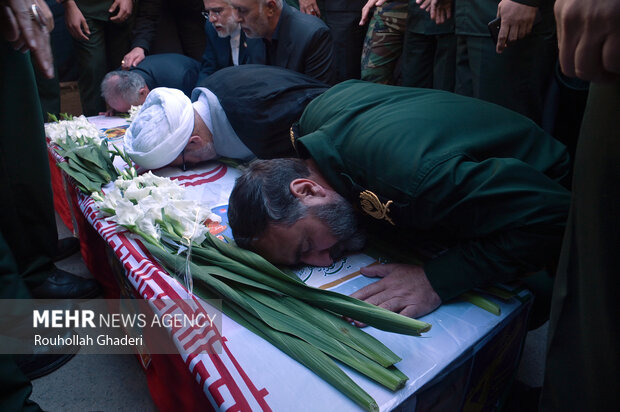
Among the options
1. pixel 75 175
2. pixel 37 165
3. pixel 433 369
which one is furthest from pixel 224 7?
pixel 433 369

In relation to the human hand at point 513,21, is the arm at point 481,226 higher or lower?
lower

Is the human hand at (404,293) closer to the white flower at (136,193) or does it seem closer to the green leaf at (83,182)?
the white flower at (136,193)

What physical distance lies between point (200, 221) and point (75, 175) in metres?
0.66

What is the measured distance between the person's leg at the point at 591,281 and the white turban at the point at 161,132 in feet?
5.77

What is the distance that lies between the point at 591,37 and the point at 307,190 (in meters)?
0.87

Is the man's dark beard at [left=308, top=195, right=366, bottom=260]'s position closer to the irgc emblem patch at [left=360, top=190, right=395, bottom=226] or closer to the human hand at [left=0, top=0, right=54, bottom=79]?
the irgc emblem patch at [left=360, top=190, right=395, bottom=226]

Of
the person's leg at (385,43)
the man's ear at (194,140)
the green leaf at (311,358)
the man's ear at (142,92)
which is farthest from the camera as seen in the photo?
the man's ear at (142,92)

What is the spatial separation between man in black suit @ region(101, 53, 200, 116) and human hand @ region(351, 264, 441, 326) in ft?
8.52

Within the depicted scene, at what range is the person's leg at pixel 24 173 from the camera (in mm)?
1345

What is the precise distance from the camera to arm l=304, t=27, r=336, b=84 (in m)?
2.57

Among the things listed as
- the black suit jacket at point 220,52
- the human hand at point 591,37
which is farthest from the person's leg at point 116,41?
the human hand at point 591,37

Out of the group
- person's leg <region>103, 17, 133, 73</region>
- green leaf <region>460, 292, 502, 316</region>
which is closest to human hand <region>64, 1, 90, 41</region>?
person's leg <region>103, 17, 133, 73</region>

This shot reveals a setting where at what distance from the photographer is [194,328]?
1.02 meters

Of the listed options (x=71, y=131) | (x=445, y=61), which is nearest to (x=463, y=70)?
(x=445, y=61)
